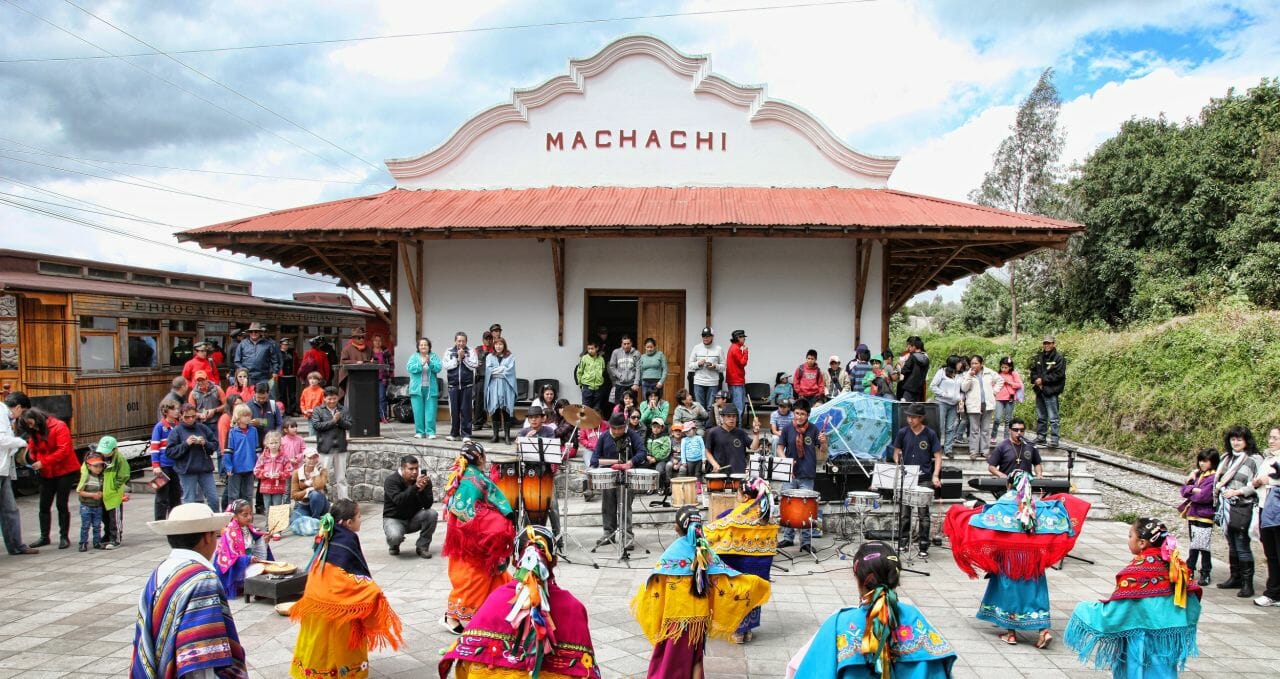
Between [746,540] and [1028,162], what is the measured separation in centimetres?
3389

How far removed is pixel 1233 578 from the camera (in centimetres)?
823

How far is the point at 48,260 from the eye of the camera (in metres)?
14.1

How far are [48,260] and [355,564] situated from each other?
13.1 meters

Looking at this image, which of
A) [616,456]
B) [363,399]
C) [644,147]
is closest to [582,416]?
[616,456]

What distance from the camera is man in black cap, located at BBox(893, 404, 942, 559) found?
9.16 meters

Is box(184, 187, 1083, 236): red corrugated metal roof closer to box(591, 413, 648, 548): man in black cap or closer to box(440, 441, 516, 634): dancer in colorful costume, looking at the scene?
box(591, 413, 648, 548): man in black cap

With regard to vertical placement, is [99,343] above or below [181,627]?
above

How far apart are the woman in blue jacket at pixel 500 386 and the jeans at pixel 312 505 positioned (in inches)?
119

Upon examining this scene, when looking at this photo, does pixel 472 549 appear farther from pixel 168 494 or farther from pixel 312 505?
pixel 168 494

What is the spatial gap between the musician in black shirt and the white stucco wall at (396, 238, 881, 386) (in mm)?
5051

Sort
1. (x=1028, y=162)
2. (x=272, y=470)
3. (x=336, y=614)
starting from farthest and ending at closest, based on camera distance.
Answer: (x=1028, y=162) < (x=272, y=470) < (x=336, y=614)

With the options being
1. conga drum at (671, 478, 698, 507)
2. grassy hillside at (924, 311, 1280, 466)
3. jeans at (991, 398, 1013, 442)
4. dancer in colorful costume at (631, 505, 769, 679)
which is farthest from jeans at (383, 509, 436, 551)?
grassy hillside at (924, 311, 1280, 466)

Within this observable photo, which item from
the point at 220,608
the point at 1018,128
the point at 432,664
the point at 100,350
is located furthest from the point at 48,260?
the point at 1018,128

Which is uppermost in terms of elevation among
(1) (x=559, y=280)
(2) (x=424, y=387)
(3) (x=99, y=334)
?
(1) (x=559, y=280)
